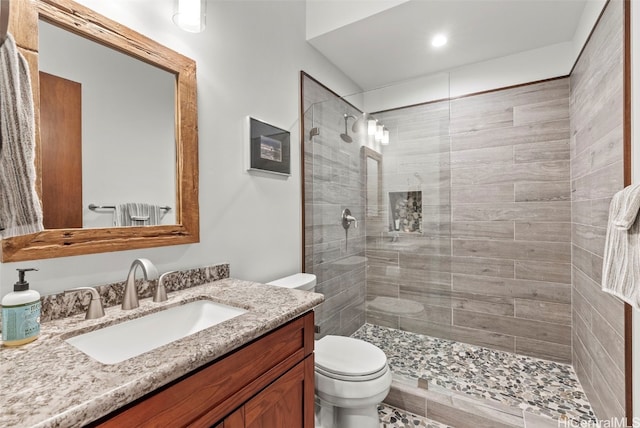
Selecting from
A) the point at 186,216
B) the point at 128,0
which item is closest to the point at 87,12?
the point at 128,0

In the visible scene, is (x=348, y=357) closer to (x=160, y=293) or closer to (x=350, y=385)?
(x=350, y=385)

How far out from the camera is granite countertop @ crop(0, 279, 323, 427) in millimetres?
528

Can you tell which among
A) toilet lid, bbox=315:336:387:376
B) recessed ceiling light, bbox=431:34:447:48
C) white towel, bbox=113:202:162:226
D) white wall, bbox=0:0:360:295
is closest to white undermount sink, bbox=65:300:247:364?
white wall, bbox=0:0:360:295

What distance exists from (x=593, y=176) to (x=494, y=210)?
2.65 feet

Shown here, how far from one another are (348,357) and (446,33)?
2.33m

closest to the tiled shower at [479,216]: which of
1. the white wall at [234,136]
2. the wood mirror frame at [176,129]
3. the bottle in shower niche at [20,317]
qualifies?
the white wall at [234,136]

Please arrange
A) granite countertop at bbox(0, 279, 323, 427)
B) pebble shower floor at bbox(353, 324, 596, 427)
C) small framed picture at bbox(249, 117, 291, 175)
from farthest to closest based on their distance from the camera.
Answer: pebble shower floor at bbox(353, 324, 596, 427) → small framed picture at bbox(249, 117, 291, 175) → granite countertop at bbox(0, 279, 323, 427)

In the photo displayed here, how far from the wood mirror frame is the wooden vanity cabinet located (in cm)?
66

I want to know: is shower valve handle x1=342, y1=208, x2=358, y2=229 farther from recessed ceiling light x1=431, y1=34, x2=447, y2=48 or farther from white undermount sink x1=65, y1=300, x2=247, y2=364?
recessed ceiling light x1=431, y1=34, x2=447, y2=48

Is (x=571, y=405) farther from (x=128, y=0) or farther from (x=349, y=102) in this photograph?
(x=128, y=0)

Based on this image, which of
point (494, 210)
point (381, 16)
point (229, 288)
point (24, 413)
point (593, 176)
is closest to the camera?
point (24, 413)

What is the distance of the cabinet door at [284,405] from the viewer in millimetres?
884

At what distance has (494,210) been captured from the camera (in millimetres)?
2559

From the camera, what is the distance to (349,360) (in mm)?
1623
